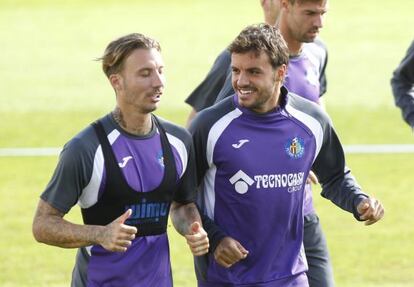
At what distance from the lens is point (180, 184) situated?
6520 mm

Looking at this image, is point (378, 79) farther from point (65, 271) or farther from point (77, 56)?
point (65, 271)

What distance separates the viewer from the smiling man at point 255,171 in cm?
659

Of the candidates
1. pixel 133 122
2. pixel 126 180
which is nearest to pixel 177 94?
pixel 133 122

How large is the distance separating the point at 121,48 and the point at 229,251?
1162mm

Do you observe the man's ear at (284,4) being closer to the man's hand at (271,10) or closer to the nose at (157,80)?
the man's hand at (271,10)

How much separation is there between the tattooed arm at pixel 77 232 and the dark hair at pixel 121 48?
76 cm

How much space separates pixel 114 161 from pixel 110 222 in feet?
1.01

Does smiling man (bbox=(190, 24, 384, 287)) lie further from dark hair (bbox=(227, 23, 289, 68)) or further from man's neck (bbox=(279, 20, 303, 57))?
man's neck (bbox=(279, 20, 303, 57))

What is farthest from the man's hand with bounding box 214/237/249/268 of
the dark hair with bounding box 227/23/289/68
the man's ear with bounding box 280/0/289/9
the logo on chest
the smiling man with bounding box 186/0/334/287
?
the man's ear with bounding box 280/0/289/9

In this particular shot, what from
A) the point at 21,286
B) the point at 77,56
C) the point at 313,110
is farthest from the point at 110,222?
the point at 77,56

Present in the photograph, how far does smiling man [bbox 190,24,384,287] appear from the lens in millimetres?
6586

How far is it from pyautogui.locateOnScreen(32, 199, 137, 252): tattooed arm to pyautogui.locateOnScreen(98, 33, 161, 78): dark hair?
0.76 m

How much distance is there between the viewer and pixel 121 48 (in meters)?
6.30

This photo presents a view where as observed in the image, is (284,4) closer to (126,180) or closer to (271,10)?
(271,10)
